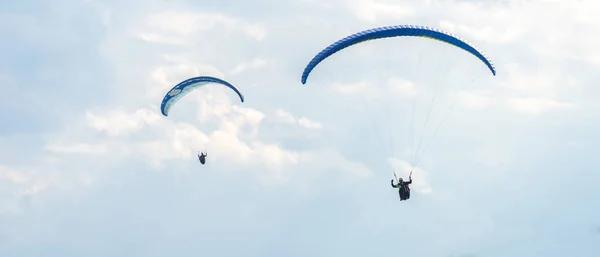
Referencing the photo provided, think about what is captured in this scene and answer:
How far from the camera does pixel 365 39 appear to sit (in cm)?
4097

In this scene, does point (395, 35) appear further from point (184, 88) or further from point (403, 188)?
point (184, 88)

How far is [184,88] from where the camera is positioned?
63094 millimetres

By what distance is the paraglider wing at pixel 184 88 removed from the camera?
→ 60.6 metres

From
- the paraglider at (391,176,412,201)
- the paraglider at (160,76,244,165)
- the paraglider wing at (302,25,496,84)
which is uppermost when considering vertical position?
the paraglider at (160,76,244,165)

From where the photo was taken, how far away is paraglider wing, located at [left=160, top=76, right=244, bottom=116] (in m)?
60.6

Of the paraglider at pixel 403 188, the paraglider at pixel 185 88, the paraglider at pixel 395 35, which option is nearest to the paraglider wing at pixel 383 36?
the paraglider at pixel 395 35

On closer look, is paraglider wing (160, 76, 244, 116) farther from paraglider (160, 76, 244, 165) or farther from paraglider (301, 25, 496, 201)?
paraglider (301, 25, 496, 201)

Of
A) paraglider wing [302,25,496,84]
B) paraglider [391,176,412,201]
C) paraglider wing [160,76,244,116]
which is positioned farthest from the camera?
paraglider wing [160,76,244,116]

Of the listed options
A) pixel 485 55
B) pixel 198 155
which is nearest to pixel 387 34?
pixel 485 55

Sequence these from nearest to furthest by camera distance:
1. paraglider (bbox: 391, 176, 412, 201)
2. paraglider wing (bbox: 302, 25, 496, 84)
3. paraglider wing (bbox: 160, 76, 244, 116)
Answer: paraglider wing (bbox: 302, 25, 496, 84), paraglider (bbox: 391, 176, 412, 201), paraglider wing (bbox: 160, 76, 244, 116)

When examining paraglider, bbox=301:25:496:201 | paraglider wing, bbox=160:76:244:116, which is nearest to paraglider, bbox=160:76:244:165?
paraglider wing, bbox=160:76:244:116

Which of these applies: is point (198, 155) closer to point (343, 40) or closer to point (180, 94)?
point (180, 94)

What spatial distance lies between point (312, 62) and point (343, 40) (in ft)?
7.47

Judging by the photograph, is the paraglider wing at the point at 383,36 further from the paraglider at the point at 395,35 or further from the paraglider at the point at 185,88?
the paraglider at the point at 185,88
